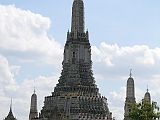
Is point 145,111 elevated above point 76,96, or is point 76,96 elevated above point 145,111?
point 76,96

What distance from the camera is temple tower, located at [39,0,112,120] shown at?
184625 millimetres

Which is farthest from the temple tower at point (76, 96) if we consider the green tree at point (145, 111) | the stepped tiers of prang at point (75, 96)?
the green tree at point (145, 111)

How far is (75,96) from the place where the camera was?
18800 centimetres

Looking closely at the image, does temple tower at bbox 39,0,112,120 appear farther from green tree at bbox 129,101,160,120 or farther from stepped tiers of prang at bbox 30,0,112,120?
green tree at bbox 129,101,160,120

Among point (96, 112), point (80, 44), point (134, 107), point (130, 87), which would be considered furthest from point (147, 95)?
point (134, 107)

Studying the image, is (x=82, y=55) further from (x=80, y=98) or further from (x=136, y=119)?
(x=136, y=119)

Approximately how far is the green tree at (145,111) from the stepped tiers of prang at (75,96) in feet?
315

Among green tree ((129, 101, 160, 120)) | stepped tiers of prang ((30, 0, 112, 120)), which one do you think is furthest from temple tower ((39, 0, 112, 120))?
green tree ((129, 101, 160, 120))

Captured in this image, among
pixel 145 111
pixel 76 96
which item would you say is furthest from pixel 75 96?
pixel 145 111

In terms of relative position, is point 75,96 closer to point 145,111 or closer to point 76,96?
point 76,96

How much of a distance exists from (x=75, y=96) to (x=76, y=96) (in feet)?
1.17

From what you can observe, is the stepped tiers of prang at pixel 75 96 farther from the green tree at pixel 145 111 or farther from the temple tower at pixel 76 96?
the green tree at pixel 145 111

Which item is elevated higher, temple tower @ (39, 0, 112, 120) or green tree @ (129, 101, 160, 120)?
temple tower @ (39, 0, 112, 120)

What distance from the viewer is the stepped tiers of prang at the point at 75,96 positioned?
185 metres
